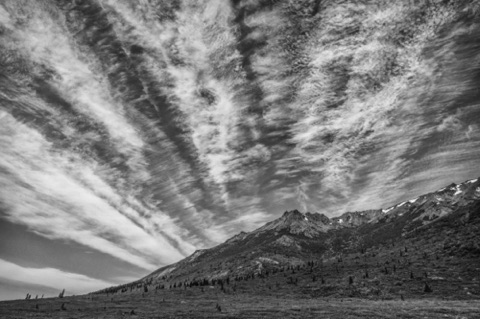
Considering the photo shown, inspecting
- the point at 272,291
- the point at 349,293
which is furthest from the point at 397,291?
the point at 272,291

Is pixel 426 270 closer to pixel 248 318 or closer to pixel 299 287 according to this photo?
pixel 299 287

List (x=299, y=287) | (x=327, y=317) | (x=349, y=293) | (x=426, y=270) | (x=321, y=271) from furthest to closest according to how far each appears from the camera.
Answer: (x=321, y=271)
(x=299, y=287)
(x=426, y=270)
(x=349, y=293)
(x=327, y=317)

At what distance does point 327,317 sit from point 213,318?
1102 centimetres

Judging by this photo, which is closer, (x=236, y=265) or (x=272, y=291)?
(x=272, y=291)

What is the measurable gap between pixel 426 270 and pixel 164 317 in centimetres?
5785

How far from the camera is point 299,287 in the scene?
6475cm

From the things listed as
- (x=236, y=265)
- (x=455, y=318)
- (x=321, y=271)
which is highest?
(x=236, y=265)

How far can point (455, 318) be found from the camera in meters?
23.0

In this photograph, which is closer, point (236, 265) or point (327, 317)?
point (327, 317)

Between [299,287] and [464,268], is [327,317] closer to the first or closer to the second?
[299,287]

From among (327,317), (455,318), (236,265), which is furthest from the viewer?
(236,265)

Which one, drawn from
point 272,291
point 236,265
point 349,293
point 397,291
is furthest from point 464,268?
point 236,265

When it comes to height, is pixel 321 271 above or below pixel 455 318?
above

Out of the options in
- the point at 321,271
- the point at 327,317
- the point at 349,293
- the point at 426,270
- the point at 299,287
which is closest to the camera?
the point at 327,317
